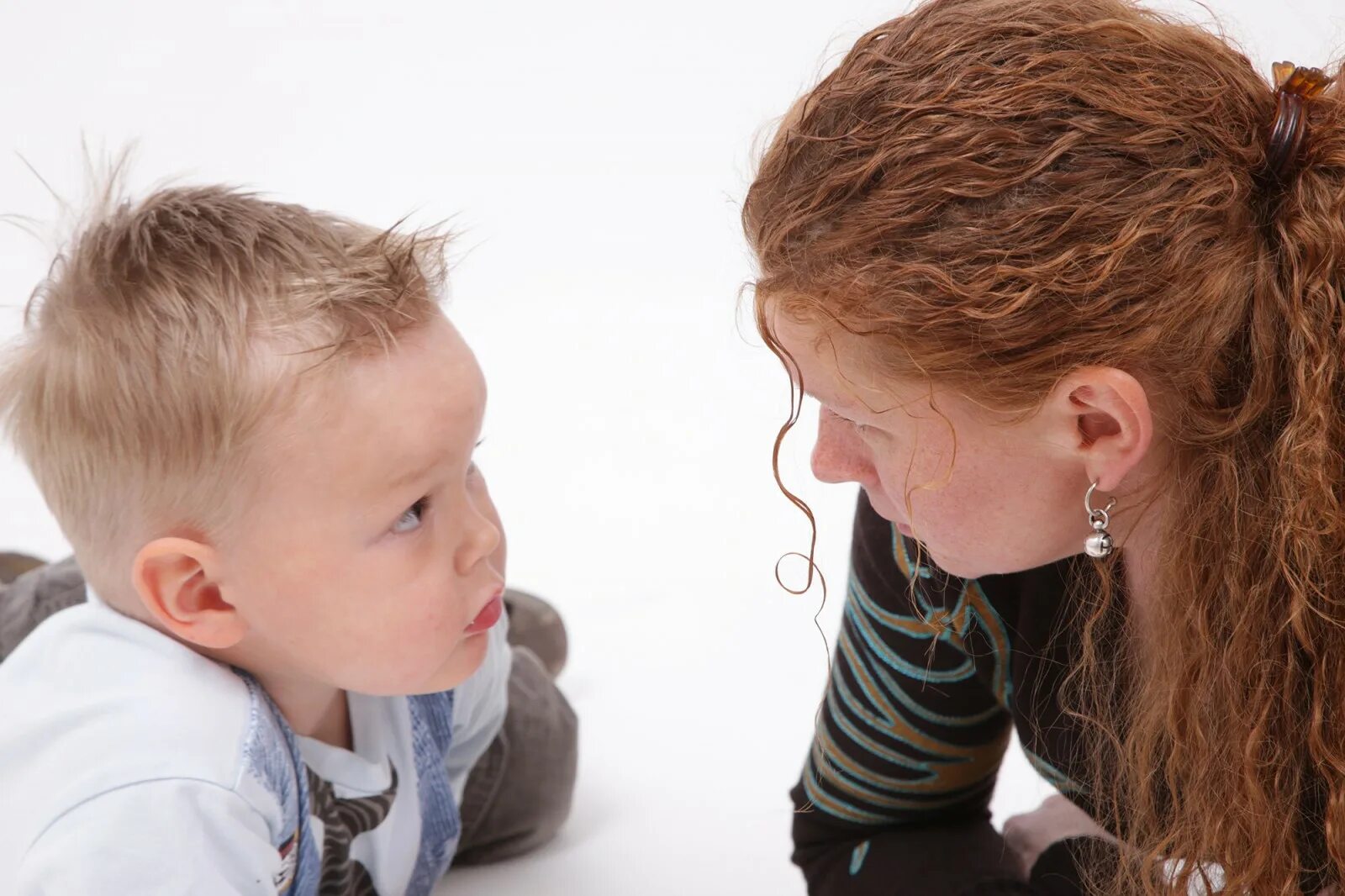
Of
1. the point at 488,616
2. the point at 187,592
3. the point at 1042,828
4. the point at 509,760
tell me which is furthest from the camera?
the point at 509,760

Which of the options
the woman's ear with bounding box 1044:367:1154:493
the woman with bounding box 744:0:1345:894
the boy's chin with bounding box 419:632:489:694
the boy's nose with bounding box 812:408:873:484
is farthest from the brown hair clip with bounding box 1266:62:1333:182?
the boy's chin with bounding box 419:632:489:694

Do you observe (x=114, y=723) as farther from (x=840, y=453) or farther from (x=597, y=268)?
(x=597, y=268)

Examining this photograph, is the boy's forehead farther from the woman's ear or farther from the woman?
the woman's ear

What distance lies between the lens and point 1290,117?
2.98 feet

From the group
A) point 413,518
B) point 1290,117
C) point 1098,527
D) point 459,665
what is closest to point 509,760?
point 459,665

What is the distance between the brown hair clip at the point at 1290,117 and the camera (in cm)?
90

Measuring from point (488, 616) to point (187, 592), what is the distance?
25 cm

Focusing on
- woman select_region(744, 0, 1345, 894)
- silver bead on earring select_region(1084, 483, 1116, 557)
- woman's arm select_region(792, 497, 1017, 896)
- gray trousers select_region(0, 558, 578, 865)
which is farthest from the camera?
gray trousers select_region(0, 558, 578, 865)

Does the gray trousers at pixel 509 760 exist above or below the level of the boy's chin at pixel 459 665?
below

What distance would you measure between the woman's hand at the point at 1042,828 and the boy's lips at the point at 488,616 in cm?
50

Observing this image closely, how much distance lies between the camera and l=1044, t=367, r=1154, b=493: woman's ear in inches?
36.0

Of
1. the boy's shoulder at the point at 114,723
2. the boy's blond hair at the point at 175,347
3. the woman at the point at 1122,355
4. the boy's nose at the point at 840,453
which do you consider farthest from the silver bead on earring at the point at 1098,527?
the boy's shoulder at the point at 114,723

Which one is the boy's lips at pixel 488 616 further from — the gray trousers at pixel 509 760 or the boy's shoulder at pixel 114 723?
the gray trousers at pixel 509 760

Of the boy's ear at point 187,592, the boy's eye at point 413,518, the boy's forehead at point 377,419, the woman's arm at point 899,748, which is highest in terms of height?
the boy's forehead at point 377,419
